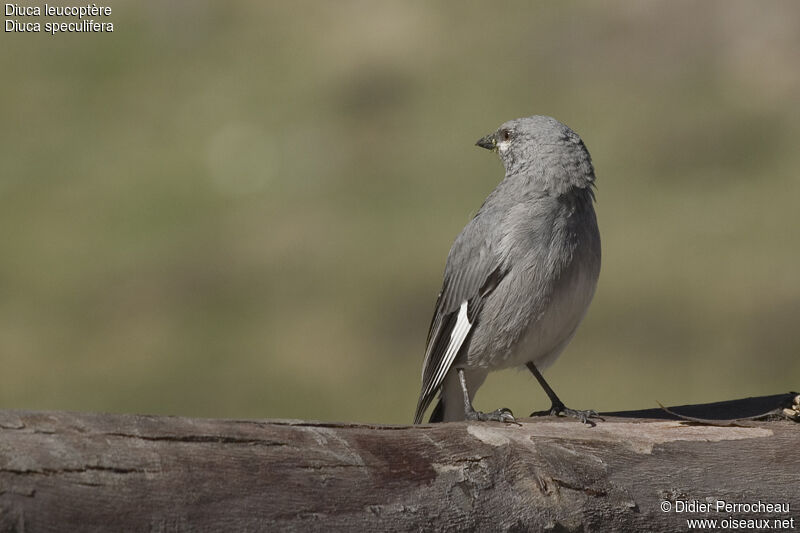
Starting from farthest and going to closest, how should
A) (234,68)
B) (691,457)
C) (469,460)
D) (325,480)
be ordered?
(234,68) → (691,457) → (469,460) → (325,480)

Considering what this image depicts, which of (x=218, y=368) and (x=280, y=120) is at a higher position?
(x=280, y=120)

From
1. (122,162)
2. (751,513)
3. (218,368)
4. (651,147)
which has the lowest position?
(751,513)

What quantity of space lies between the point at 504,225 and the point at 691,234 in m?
7.75

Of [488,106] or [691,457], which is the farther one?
[488,106]

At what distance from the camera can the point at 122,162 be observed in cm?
1568

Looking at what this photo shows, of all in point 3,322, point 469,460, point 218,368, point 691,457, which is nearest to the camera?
point 469,460

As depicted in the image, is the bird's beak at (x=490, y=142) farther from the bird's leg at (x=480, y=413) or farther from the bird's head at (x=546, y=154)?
the bird's leg at (x=480, y=413)

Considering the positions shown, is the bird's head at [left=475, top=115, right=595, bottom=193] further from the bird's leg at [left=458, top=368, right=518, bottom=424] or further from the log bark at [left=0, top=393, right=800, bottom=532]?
the log bark at [left=0, top=393, right=800, bottom=532]

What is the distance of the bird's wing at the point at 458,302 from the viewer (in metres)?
5.13

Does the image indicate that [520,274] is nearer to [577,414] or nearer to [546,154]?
[546,154]

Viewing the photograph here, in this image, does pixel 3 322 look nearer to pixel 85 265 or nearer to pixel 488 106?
pixel 85 265

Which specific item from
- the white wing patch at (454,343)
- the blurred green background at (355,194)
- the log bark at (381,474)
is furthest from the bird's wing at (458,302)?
the blurred green background at (355,194)

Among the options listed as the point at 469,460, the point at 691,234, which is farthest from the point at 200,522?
the point at 691,234

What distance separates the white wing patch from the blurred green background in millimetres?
4828
